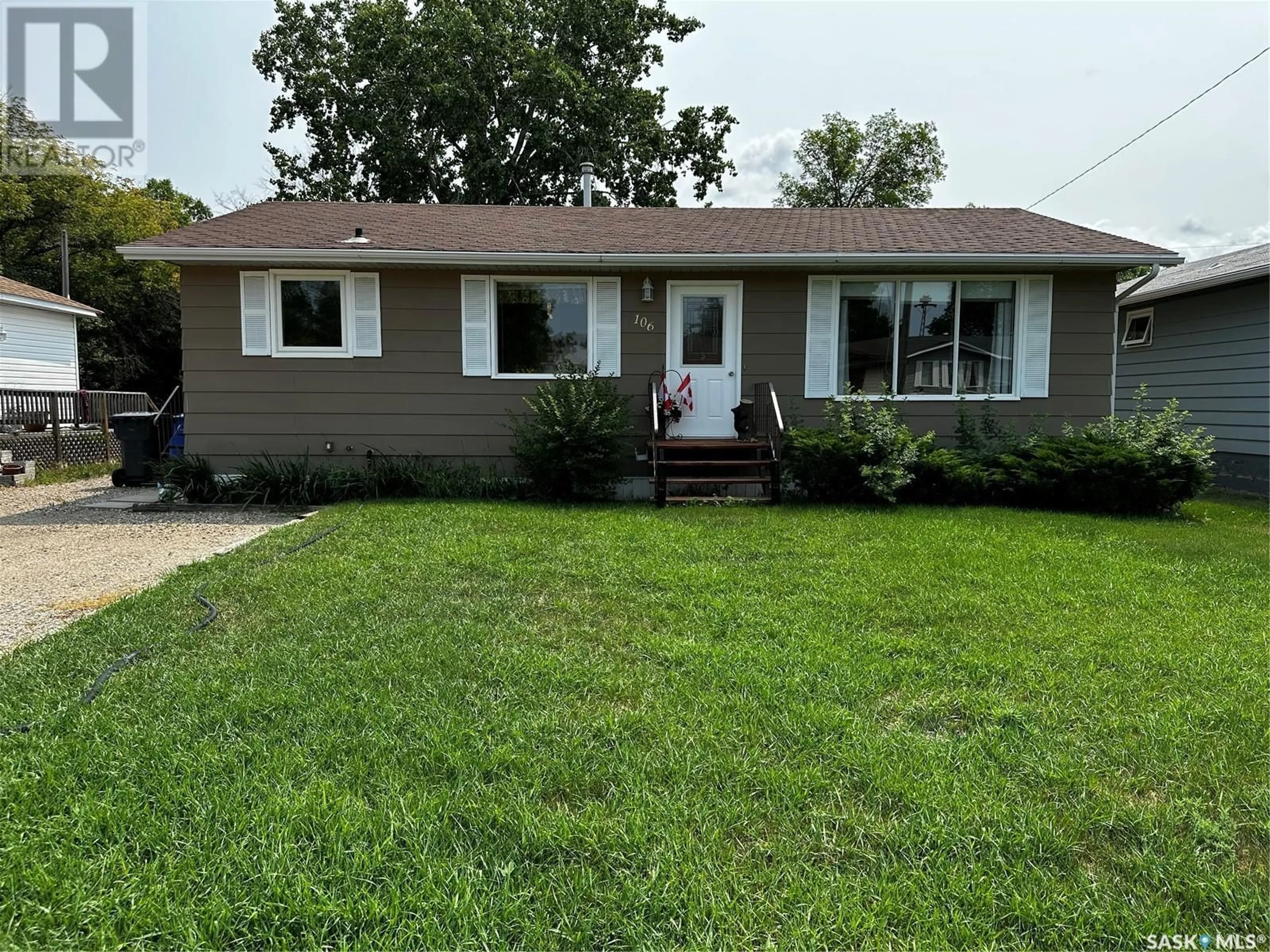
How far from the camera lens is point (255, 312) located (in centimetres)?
809

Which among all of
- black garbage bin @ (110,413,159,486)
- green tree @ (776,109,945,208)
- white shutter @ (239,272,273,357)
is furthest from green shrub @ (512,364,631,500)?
green tree @ (776,109,945,208)

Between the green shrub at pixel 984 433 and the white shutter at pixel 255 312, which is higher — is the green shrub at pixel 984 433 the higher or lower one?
the lower one

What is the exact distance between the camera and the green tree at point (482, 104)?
18719 millimetres

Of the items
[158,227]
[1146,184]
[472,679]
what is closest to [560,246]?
[472,679]

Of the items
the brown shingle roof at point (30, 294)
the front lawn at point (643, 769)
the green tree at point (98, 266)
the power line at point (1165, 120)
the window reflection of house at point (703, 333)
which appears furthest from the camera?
the green tree at point (98, 266)

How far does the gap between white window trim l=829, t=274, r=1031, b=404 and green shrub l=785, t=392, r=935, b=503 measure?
2.77 feet

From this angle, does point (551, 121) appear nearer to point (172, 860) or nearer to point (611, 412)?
point (611, 412)

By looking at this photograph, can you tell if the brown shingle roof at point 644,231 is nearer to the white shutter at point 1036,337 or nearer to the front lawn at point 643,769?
the white shutter at point 1036,337

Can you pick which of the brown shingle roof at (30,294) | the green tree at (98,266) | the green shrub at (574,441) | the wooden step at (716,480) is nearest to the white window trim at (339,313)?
the green shrub at (574,441)

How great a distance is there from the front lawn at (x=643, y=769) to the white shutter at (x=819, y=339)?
450 cm

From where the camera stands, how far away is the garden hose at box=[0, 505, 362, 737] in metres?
2.41

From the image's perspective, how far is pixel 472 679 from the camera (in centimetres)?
286

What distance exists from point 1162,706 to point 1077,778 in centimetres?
81

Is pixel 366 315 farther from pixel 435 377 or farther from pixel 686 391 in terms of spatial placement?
pixel 686 391
